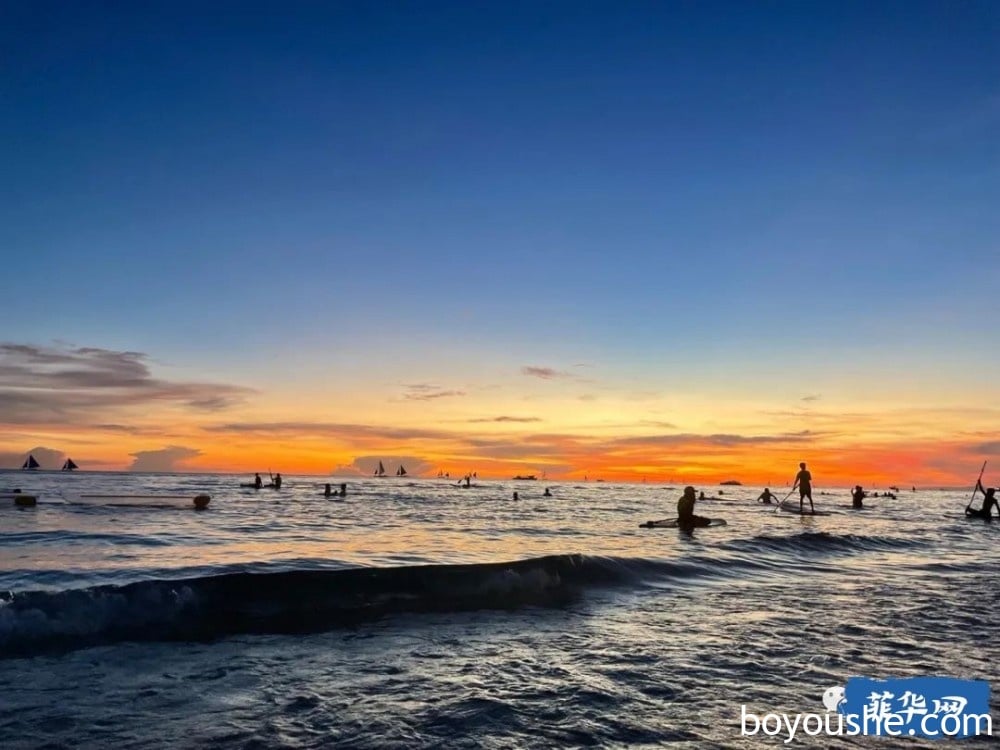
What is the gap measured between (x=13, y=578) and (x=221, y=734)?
12.2 m

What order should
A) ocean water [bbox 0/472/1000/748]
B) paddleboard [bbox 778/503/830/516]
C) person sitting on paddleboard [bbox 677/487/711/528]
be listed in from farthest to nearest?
paddleboard [bbox 778/503/830/516] < person sitting on paddleboard [bbox 677/487/711/528] < ocean water [bbox 0/472/1000/748]

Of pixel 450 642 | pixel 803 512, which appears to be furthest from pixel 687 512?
pixel 450 642

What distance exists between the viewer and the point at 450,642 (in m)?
11.1

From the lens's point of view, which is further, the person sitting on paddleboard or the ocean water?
the person sitting on paddleboard

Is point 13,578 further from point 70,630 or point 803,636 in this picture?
point 803,636

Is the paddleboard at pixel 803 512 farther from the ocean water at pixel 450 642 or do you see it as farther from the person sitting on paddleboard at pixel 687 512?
the ocean water at pixel 450 642

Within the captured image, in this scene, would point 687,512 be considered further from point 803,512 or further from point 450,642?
point 450,642

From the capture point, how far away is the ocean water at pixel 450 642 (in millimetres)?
7059

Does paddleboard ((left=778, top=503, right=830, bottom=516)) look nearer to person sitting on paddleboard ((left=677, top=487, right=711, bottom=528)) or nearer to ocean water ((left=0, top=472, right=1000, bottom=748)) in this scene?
person sitting on paddleboard ((left=677, top=487, right=711, bottom=528))

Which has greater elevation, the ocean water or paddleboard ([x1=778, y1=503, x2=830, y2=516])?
the ocean water

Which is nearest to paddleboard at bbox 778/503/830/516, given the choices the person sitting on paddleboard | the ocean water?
the person sitting on paddleboard

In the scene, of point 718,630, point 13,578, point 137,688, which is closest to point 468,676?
point 137,688

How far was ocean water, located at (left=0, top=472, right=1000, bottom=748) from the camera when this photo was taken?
706 centimetres

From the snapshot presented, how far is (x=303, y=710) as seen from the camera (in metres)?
7.45
